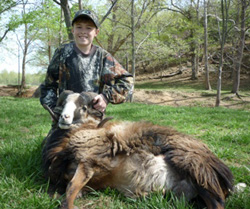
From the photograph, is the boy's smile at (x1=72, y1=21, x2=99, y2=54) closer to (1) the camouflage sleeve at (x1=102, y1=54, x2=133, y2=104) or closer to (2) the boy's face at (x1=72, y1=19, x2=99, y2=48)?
(2) the boy's face at (x1=72, y1=19, x2=99, y2=48)

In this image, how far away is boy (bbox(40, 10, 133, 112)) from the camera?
3.22 m

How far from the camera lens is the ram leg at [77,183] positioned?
2029 millimetres

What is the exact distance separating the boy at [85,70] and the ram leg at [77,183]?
3.76 feet

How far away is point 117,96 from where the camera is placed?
3.29m

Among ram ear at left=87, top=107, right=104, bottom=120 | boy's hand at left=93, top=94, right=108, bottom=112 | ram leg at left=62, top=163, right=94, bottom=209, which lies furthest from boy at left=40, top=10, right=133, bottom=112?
ram leg at left=62, top=163, right=94, bottom=209

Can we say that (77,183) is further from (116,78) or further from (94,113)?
(116,78)

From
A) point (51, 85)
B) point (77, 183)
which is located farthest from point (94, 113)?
point (51, 85)

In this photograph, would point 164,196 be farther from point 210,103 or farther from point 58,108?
point 210,103

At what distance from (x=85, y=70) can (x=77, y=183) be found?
71.1 inches

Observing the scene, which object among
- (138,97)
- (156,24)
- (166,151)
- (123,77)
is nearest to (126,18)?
(156,24)

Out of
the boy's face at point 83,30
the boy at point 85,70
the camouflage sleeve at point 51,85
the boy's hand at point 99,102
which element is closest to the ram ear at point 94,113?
the boy's hand at point 99,102

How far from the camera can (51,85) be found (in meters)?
3.63

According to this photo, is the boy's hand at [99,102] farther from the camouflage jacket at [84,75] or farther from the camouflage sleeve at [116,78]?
the camouflage sleeve at [116,78]

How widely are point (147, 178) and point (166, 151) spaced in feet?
1.12
